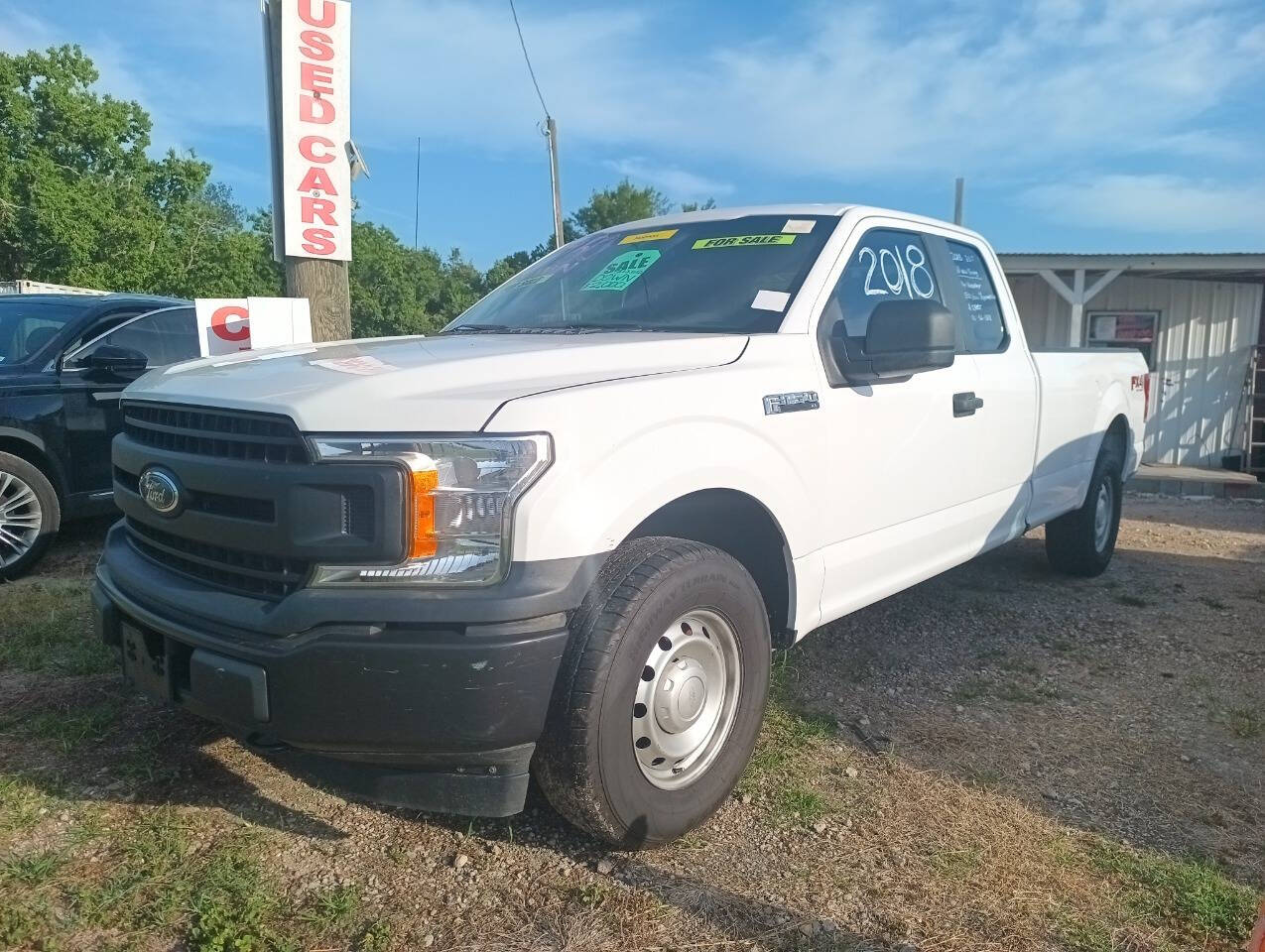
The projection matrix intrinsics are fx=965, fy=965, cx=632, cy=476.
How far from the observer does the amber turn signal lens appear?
2189 millimetres

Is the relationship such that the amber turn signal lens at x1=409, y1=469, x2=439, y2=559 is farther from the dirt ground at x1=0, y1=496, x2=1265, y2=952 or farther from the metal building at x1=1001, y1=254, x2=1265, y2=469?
the metal building at x1=1001, y1=254, x2=1265, y2=469

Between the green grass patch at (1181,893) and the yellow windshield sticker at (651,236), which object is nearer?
the green grass patch at (1181,893)

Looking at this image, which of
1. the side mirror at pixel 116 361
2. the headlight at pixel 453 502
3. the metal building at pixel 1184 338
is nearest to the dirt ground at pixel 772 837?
the headlight at pixel 453 502

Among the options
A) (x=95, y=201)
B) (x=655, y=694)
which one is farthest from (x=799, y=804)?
(x=95, y=201)

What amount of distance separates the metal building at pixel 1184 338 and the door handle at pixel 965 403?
10350mm

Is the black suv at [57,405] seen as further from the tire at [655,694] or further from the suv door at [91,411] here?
A: the tire at [655,694]

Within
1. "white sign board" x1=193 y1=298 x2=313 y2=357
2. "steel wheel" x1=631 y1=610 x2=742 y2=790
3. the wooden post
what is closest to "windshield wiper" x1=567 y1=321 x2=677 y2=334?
"steel wheel" x1=631 y1=610 x2=742 y2=790

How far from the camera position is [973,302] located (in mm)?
4488

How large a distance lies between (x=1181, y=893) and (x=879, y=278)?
2.28 m

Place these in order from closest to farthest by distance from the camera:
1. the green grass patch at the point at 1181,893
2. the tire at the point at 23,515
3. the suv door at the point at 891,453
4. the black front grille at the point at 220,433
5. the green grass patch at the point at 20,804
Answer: the black front grille at the point at 220,433, the green grass patch at the point at 1181,893, the green grass patch at the point at 20,804, the suv door at the point at 891,453, the tire at the point at 23,515

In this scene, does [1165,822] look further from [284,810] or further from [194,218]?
[194,218]

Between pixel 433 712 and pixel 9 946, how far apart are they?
3.71ft

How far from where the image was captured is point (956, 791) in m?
3.14

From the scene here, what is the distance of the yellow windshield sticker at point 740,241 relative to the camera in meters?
3.60
